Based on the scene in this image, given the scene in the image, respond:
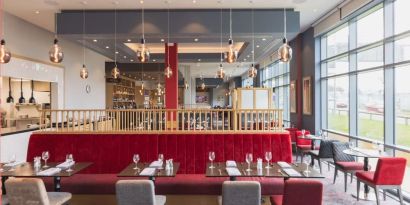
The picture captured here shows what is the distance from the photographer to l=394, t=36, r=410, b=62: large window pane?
5.50 meters

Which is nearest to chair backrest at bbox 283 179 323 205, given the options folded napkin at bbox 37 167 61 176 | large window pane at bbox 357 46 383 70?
folded napkin at bbox 37 167 61 176

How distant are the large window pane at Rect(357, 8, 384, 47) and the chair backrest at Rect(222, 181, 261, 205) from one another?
485cm

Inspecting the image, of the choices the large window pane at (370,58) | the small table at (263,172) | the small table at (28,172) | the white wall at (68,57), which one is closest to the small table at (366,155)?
the small table at (263,172)

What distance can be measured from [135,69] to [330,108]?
9.30 metres

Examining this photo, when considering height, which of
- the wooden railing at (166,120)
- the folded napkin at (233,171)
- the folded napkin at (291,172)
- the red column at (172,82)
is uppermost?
the red column at (172,82)

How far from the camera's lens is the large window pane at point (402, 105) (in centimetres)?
570

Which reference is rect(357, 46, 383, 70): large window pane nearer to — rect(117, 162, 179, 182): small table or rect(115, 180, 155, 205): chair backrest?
rect(117, 162, 179, 182): small table

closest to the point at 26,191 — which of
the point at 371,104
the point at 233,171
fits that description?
the point at 233,171

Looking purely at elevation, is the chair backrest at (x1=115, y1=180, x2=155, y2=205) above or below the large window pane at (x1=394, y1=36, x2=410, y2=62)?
below

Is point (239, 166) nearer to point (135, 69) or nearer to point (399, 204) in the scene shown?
point (399, 204)

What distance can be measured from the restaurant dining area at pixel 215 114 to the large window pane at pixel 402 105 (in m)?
0.02

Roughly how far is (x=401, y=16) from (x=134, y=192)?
18.6 ft

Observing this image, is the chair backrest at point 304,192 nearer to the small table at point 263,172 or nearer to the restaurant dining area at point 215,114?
the restaurant dining area at point 215,114

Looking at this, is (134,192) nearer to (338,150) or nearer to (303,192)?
(303,192)
